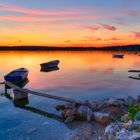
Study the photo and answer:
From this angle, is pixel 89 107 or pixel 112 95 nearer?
pixel 89 107

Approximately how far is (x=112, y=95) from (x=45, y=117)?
14175 millimetres

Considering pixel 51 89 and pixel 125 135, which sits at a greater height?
pixel 125 135

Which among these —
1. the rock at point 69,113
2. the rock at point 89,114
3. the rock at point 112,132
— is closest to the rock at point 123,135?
the rock at point 112,132

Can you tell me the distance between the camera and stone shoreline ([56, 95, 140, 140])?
543 inches

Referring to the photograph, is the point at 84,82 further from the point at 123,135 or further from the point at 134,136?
the point at 134,136

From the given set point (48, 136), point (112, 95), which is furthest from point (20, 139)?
point (112, 95)

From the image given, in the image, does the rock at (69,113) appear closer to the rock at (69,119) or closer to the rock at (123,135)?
the rock at (69,119)

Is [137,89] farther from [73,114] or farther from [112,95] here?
[73,114]

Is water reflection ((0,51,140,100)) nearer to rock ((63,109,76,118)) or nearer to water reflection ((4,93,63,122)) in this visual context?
water reflection ((4,93,63,122))

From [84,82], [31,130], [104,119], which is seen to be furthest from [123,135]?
[84,82]

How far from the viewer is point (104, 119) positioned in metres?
19.3

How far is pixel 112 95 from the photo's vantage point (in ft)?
113

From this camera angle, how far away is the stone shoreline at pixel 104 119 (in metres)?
13.8

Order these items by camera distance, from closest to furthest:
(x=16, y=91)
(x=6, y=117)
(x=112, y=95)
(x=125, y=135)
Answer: (x=125, y=135) < (x=6, y=117) < (x=16, y=91) < (x=112, y=95)
